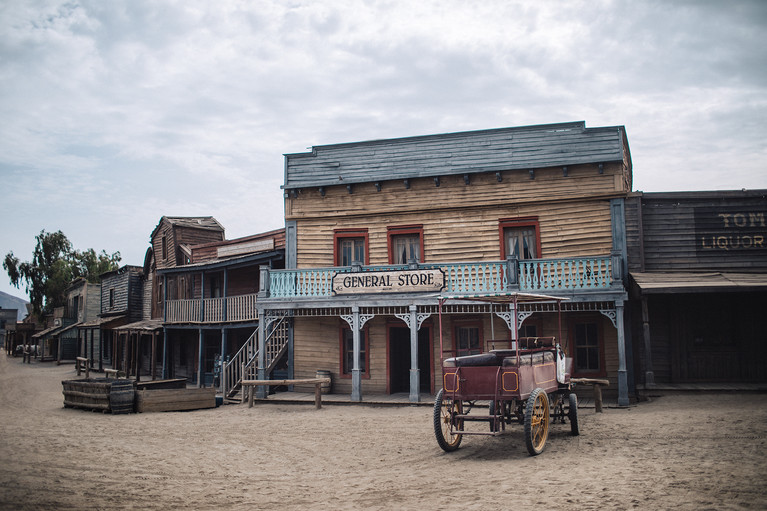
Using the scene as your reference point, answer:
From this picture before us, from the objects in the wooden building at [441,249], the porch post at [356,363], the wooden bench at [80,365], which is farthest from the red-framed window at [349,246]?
the wooden bench at [80,365]

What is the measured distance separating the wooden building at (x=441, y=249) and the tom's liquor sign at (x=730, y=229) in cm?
226

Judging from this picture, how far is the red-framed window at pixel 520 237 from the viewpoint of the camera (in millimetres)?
17531

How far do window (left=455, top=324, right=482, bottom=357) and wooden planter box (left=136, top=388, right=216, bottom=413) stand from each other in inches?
296

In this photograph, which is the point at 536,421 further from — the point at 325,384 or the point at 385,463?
the point at 325,384

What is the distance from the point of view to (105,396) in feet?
51.9

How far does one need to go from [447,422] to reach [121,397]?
1019cm

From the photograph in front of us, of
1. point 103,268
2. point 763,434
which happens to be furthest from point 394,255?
point 103,268

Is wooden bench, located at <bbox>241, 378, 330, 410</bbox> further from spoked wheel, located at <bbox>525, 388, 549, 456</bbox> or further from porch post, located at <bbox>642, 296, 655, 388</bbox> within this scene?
porch post, located at <bbox>642, 296, 655, 388</bbox>

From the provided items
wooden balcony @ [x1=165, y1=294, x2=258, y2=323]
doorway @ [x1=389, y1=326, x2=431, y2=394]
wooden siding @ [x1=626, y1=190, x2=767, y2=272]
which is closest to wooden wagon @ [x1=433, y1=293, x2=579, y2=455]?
wooden siding @ [x1=626, y1=190, x2=767, y2=272]

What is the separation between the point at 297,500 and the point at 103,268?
61.2 m

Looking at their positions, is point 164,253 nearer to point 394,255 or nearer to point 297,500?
point 394,255

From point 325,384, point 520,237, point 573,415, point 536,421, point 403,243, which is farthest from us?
point 403,243

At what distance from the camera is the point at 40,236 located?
59094 mm

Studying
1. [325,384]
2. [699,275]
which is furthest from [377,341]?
[699,275]
